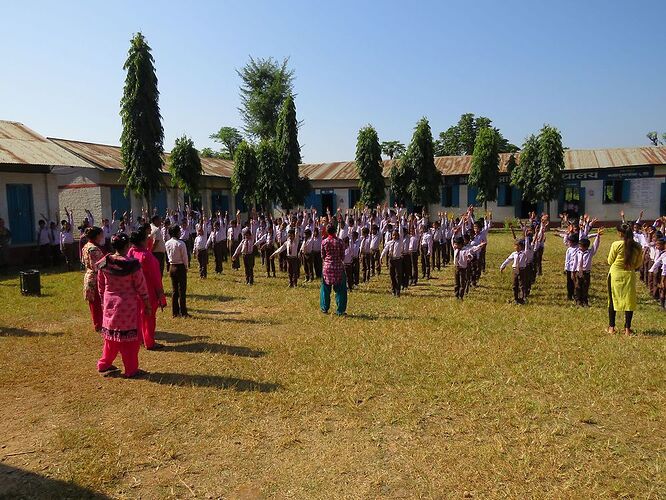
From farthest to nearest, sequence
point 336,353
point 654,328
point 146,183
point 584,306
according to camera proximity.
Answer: point 146,183, point 584,306, point 654,328, point 336,353

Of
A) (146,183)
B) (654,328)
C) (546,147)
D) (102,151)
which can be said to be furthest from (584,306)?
(102,151)

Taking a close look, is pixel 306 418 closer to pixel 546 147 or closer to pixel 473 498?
pixel 473 498

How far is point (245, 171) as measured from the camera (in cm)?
2614

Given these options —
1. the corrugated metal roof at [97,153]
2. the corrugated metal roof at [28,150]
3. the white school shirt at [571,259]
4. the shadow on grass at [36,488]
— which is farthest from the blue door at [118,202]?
the shadow on grass at [36,488]

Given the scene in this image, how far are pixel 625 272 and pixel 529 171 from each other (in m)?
22.5

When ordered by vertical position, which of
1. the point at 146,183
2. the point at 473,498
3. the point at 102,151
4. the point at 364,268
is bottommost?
the point at 473,498

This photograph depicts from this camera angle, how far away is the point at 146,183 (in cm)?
1920

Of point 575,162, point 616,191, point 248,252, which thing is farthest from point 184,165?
point 616,191

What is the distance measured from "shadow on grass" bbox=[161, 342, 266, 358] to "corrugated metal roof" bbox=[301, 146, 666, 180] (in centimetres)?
2630

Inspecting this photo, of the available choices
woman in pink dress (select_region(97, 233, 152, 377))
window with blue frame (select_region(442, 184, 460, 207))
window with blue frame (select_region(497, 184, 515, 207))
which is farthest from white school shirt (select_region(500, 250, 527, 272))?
window with blue frame (select_region(442, 184, 460, 207))

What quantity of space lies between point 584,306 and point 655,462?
A: 19.8 feet

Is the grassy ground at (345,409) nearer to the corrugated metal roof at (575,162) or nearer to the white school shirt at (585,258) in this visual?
the white school shirt at (585,258)

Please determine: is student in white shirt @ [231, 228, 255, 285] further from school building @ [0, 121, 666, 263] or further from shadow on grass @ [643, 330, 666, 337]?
shadow on grass @ [643, 330, 666, 337]

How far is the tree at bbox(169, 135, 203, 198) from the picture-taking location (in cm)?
2248
